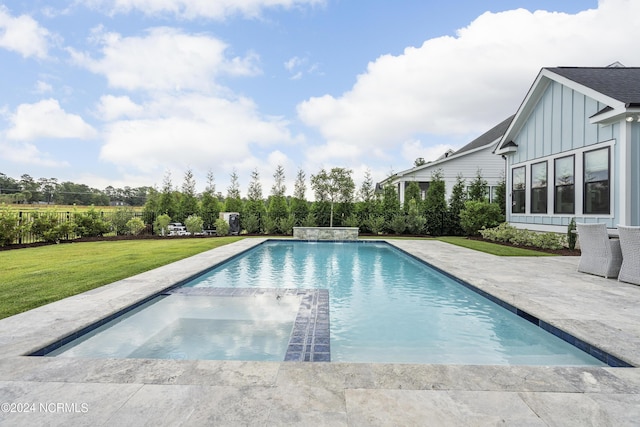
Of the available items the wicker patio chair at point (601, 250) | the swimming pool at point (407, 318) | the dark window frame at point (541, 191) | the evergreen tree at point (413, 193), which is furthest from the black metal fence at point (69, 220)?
the dark window frame at point (541, 191)

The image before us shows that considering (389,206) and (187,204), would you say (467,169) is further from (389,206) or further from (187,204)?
(187,204)

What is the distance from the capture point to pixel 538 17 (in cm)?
1311

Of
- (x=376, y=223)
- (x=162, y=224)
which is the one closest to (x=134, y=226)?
(x=162, y=224)

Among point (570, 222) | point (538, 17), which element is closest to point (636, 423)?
point (570, 222)

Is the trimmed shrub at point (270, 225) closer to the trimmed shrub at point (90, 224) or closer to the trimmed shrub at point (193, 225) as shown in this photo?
the trimmed shrub at point (193, 225)

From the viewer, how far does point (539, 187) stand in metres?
11.4

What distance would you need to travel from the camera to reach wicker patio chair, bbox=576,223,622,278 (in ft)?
19.6

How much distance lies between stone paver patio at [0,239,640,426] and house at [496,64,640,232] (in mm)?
6670

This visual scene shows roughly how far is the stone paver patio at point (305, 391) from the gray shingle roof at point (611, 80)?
7.56m

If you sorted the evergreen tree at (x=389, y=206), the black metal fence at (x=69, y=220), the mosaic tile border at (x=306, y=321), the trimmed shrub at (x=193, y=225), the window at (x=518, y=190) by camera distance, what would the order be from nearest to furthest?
the mosaic tile border at (x=306, y=321), the black metal fence at (x=69, y=220), the window at (x=518, y=190), the trimmed shrub at (x=193, y=225), the evergreen tree at (x=389, y=206)

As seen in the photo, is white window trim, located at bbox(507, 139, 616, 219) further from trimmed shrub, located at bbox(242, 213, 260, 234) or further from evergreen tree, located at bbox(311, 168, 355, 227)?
trimmed shrub, located at bbox(242, 213, 260, 234)

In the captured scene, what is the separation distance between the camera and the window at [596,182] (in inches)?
338

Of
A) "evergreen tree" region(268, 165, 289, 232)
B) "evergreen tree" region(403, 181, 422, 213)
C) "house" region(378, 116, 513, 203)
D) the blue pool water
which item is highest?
"house" region(378, 116, 513, 203)

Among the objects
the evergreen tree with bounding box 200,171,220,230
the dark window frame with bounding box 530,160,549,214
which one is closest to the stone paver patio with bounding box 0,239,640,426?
the dark window frame with bounding box 530,160,549,214
